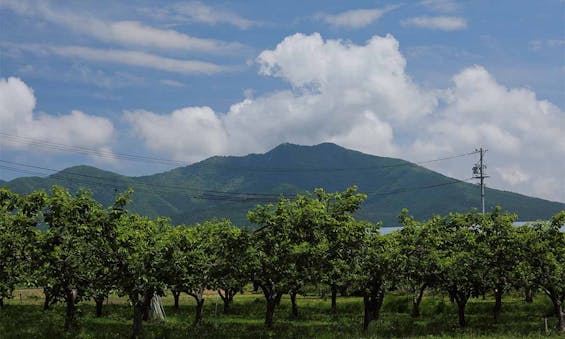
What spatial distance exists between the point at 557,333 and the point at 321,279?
19955 millimetres

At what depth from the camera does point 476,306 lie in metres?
71.2

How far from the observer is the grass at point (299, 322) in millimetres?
41469

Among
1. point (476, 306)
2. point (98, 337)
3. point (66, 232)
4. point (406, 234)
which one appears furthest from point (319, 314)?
point (66, 232)

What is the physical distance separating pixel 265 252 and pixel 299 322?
72.7 ft

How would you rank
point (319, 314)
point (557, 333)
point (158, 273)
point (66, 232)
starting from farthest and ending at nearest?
1. point (319, 314)
2. point (557, 333)
3. point (158, 273)
4. point (66, 232)

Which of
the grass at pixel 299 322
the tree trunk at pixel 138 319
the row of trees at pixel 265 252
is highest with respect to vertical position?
the row of trees at pixel 265 252

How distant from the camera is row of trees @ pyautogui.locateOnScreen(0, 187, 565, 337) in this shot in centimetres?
3375

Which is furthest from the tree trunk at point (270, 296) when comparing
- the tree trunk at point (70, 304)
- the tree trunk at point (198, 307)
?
the tree trunk at point (70, 304)

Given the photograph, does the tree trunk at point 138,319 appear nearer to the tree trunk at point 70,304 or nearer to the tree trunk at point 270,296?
the tree trunk at point 70,304

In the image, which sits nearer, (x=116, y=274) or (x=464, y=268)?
(x=116, y=274)

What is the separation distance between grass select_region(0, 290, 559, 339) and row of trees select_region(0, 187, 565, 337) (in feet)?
9.38

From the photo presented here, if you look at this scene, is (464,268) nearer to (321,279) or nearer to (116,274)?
(321,279)

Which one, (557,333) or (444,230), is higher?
(444,230)

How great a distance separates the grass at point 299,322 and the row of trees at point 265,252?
9.38 feet
